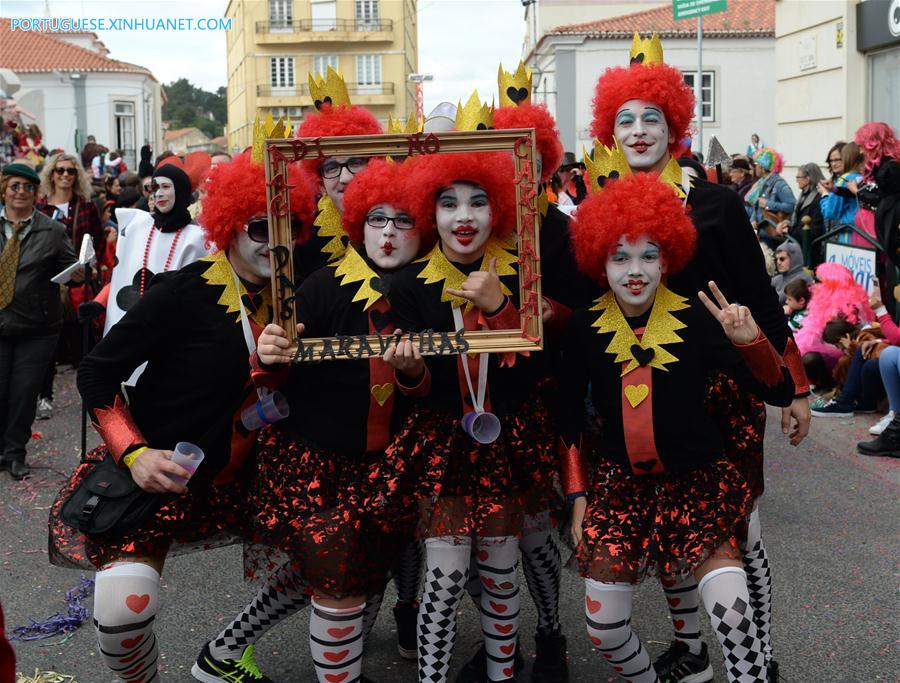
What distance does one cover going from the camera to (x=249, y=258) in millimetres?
3572

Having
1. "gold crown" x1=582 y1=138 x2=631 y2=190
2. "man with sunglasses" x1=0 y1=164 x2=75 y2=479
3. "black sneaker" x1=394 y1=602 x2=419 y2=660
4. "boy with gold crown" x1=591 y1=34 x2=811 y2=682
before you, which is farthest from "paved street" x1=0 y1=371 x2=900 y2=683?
"gold crown" x1=582 y1=138 x2=631 y2=190

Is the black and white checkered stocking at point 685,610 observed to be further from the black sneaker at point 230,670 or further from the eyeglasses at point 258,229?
the eyeglasses at point 258,229

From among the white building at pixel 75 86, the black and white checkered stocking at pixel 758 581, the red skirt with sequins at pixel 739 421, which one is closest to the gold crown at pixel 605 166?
the red skirt with sequins at pixel 739 421

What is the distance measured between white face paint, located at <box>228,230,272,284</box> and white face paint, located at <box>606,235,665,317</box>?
1137mm

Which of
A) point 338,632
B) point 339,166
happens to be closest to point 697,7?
point 339,166

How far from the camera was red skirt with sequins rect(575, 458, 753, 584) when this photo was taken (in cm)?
328

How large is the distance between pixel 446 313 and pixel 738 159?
12586 mm

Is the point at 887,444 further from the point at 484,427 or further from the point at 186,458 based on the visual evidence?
the point at 186,458

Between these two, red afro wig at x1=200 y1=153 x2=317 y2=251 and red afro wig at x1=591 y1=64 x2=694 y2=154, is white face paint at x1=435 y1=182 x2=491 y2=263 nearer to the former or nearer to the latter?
red afro wig at x1=200 y1=153 x2=317 y2=251

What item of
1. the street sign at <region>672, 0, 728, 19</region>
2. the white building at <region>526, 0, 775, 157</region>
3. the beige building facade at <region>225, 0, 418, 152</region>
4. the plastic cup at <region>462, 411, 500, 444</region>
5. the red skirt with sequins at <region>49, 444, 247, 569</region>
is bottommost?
the red skirt with sequins at <region>49, 444, 247, 569</region>

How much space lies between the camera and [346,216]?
3.82 m

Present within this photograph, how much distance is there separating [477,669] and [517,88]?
8.37 ft

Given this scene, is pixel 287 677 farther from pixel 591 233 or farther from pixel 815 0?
pixel 815 0

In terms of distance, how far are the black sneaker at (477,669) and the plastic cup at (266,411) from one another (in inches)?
49.3
